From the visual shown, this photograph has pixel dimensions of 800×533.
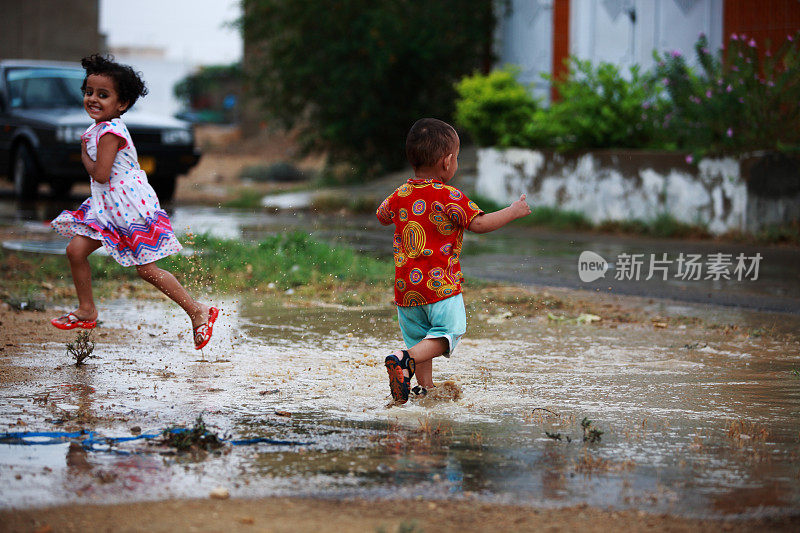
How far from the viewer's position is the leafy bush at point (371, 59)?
51.6 ft

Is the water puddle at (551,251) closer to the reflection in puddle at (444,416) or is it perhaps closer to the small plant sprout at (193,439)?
the reflection in puddle at (444,416)

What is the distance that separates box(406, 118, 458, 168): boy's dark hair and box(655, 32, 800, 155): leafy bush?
6665 mm

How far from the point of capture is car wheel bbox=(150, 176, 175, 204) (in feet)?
50.7

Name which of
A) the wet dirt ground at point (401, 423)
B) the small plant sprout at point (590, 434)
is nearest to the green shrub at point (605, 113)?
the wet dirt ground at point (401, 423)

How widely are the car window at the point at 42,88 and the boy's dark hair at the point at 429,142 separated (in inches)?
465

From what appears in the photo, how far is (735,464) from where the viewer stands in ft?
11.9

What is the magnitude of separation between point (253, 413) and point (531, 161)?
9.31 metres

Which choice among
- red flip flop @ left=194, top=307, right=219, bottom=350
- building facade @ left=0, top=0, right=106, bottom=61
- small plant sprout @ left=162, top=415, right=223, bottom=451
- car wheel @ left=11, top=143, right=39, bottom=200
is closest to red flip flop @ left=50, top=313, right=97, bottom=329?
red flip flop @ left=194, top=307, right=219, bottom=350

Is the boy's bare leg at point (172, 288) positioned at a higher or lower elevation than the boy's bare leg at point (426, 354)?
higher

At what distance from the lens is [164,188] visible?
15.6 m

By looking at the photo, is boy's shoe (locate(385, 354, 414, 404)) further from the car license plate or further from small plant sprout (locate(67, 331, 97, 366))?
the car license plate

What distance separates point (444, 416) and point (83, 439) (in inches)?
56.5

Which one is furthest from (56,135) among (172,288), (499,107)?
(172,288)

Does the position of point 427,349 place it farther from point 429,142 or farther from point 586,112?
point 586,112
